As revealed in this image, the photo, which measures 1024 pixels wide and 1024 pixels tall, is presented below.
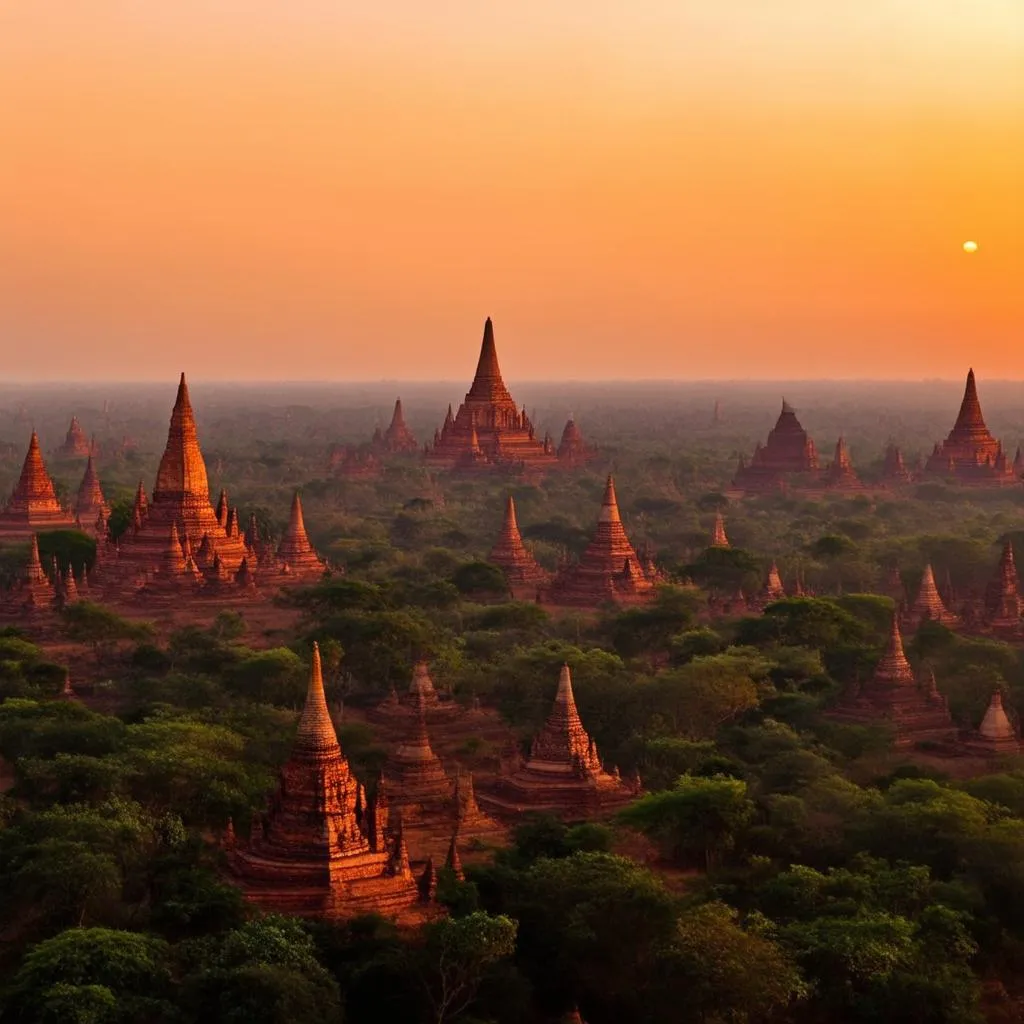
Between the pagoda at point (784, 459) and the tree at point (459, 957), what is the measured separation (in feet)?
284

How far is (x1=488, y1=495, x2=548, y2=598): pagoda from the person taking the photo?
69.8 metres

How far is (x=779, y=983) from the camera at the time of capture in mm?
24359

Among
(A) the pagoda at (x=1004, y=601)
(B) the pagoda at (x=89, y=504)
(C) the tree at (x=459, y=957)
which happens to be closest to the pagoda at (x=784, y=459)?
(B) the pagoda at (x=89, y=504)

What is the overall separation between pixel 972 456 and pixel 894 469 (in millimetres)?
5767

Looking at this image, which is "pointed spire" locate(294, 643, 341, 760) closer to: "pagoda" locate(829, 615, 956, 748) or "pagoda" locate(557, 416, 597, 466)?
"pagoda" locate(829, 615, 956, 748)

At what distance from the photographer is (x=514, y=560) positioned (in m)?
70.8

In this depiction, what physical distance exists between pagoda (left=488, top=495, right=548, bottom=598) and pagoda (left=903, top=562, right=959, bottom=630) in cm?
Result: 1544

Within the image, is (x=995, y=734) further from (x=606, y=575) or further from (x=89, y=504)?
(x=89, y=504)

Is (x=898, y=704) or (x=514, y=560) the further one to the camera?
(x=514, y=560)

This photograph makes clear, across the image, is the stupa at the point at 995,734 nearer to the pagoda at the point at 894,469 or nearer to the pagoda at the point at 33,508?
the pagoda at the point at 33,508

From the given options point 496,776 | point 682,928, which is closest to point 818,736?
point 496,776

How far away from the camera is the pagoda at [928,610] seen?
190ft

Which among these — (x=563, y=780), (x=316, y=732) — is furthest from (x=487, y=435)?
(x=316, y=732)

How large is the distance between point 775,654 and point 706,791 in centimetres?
1837
